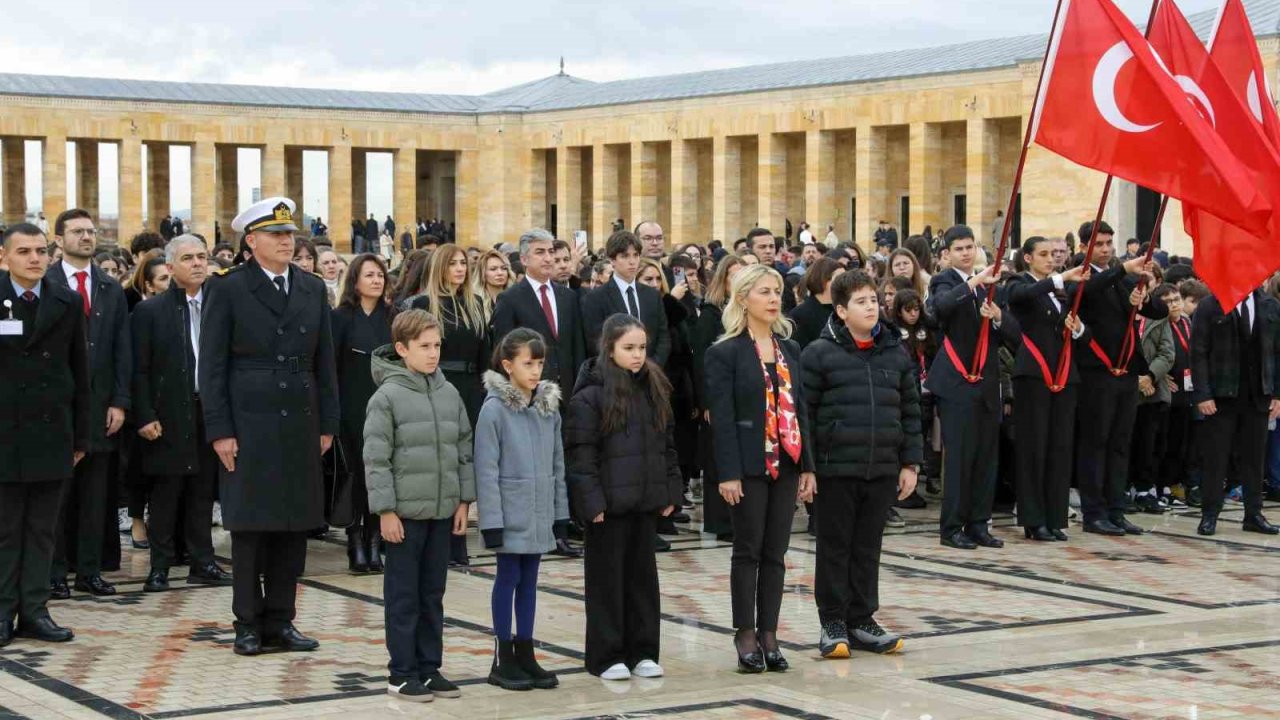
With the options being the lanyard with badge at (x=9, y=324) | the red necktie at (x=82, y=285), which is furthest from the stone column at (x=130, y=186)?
the lanyard with badge at (x=9, y=324)

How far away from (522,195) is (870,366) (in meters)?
55.0

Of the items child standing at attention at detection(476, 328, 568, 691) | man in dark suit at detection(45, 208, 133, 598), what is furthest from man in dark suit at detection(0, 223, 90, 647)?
child standing at attention at detection(476, 328, 568, 691)

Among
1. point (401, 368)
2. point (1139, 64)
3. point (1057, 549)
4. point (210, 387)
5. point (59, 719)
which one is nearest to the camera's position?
point (59, 719)

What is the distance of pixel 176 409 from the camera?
10984 millimetres

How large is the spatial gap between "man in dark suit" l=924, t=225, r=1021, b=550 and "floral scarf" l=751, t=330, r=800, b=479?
4.15m

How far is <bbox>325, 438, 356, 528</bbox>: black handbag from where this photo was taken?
30.5ft

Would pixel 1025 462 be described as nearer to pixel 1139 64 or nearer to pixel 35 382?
pixel 1139 64

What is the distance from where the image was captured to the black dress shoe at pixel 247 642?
342 inches

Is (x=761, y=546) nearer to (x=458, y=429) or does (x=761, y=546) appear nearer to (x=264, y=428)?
(x=458, y=429)

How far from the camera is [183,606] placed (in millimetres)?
10133

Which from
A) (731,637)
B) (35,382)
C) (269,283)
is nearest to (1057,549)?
(731,637)

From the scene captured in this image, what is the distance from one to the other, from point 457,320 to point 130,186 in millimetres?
48167

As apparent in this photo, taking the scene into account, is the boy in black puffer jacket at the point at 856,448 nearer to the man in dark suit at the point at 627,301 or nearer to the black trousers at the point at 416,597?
the black trousers at the point at 416,597

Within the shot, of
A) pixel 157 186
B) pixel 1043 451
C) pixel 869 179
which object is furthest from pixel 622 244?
pixel 157 186
